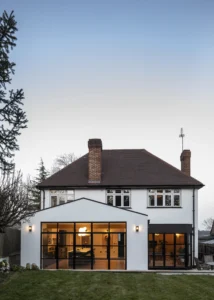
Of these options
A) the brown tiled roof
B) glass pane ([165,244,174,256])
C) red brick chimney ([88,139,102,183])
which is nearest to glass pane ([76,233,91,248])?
the brown tiled roof

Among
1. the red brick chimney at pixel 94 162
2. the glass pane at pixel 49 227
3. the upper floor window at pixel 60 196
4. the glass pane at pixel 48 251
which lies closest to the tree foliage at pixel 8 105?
the glass pane at pixel 49 227

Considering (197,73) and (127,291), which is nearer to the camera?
(127,291)

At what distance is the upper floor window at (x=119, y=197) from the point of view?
2445cm

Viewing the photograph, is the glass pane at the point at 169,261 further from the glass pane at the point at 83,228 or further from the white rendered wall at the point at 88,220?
the glass pane at the point at 83,228

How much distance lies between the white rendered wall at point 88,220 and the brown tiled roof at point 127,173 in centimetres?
333

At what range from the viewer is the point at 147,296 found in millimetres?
12734

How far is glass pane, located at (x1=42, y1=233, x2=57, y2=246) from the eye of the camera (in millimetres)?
21281

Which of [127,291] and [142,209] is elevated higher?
[142,209]

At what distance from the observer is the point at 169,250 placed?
887 inches

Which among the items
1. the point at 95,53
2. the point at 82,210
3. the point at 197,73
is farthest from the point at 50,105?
the point at 197,73

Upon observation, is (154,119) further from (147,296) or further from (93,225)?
(147,296)

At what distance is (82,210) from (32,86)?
9.62 meters

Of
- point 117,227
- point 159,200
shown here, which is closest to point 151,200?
point 159,200

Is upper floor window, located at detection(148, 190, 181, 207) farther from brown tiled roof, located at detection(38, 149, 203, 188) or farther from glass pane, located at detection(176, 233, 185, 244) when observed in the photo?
glass pane, located at detection(176, 233, 185, 244)
